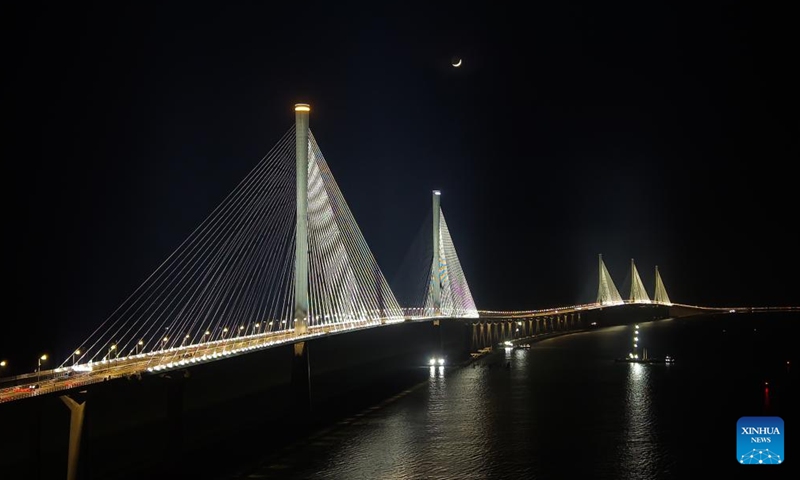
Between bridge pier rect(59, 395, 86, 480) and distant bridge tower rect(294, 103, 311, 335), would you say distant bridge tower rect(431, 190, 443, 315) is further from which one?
bridge pier rect(59, 395, 86, 480)

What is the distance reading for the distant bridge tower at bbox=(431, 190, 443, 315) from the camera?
52.8 meters

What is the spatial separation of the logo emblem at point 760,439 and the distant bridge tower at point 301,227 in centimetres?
1737

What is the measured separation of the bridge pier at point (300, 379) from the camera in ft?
84.5

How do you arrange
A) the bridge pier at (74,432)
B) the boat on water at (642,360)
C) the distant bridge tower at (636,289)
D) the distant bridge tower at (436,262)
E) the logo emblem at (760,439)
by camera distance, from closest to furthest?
1. the logo emblem at (760,439)
2. the bridge pier at (74,432)
3. the boat on water at (642,360)
4. the distant bridge tower at (436,262)
5. the distant bridge tower at (636,289)

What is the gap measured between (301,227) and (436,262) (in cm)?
2878

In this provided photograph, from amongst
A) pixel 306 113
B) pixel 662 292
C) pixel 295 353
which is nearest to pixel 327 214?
pixel 306 113

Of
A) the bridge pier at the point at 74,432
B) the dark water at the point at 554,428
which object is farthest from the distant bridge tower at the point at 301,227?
the bridge pier at the point at 74,432

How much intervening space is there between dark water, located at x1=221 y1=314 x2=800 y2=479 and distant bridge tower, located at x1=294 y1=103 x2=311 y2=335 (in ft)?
13.2

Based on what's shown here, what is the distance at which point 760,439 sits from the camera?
33.4 feet

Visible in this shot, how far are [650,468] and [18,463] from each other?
50.2ft

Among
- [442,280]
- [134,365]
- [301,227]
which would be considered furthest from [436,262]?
[134,365]

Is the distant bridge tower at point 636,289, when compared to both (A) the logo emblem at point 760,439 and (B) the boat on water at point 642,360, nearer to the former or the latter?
(B) the boat on water at point 642,360

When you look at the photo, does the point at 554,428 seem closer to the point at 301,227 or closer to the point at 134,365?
the point at 301,227

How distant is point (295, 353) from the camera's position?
25.9m
